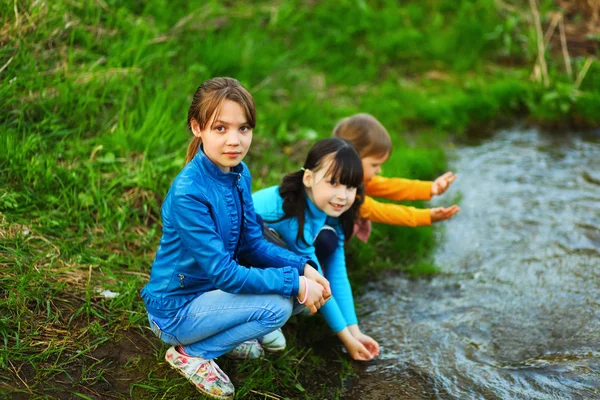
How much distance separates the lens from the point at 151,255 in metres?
3.62

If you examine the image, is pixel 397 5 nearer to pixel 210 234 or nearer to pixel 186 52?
pixel 186 52

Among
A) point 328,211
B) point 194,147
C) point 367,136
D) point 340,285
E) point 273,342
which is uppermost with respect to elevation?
point 194,147

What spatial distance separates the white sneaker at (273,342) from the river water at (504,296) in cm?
40

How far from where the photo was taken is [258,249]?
292 cm

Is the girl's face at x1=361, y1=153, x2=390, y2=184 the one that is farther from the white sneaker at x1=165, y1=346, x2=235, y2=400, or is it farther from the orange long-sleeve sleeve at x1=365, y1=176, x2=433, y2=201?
the white sneaker at x1=165, y1=346, x2=235, y2=400

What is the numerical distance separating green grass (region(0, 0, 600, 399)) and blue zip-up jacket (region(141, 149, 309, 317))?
41 cm

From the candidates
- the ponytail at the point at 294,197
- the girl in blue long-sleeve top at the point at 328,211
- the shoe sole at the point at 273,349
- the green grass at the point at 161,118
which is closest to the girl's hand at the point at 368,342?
the girl in blue long-sleeve top at the point at 328,211

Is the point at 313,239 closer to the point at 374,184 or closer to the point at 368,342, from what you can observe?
the point at 368,342

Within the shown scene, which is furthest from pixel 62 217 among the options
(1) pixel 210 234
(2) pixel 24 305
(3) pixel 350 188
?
(3) pixel 350 188

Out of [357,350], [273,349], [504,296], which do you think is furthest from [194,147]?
[504,296]

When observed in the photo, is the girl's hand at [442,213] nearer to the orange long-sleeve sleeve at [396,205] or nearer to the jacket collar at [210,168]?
the orange long-sleeve sleeve at [396,205]

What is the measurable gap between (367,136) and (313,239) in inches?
29.6

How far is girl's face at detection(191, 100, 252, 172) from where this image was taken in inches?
102

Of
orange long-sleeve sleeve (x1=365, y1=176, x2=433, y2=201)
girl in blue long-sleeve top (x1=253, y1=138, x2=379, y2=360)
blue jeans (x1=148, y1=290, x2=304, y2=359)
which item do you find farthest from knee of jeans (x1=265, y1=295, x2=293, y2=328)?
orange long-sleeve sleeve (x1=365, y1=176, x2=433, y2=201)
